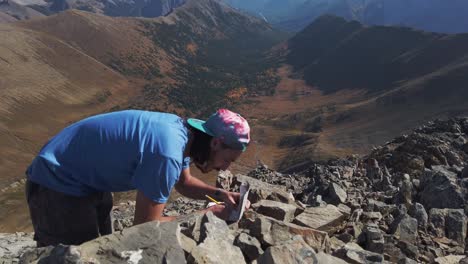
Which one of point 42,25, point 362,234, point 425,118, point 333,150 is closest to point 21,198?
point 333,150

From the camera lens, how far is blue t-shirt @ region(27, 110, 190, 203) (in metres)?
3.71

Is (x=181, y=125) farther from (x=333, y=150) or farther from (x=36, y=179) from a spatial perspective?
(x=333, y=150)

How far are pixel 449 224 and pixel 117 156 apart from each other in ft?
20.5

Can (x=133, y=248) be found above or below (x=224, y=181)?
above

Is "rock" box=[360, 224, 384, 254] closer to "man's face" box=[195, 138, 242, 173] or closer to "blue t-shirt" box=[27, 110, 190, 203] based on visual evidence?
"man's face" box=[195, 138, 242, 173]

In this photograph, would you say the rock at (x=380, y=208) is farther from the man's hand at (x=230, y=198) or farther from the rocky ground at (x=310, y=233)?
the man's hand at (x=230, y=198)

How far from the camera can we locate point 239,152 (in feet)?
13.6

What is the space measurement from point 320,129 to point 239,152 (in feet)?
180

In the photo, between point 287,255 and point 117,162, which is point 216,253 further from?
point 117,162

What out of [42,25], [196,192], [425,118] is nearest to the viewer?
[196,192]

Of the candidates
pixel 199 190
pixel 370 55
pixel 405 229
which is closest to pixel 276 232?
pixel 199 190

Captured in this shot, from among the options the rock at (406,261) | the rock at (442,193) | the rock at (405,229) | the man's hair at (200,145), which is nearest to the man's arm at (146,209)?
the man's hair at (200,145)

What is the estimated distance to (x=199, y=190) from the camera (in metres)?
4.97

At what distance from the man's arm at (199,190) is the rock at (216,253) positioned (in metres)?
0.58
